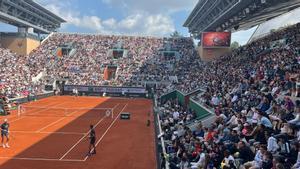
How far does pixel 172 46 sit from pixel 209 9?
21.8 meters

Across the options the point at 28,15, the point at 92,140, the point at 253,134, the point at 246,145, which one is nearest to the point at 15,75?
the point at 28,15

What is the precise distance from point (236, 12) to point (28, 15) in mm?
49805

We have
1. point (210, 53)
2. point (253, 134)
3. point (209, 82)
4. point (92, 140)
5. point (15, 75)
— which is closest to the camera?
point (253, 134)

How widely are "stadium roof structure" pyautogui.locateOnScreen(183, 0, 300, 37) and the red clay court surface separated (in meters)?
16.7

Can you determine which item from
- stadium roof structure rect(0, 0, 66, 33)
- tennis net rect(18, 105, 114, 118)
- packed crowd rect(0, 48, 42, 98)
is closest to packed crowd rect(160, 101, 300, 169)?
tennis net rect(18, 105, 114, 118)

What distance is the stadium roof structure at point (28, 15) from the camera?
6444 cm

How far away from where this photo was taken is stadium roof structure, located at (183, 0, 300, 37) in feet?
120

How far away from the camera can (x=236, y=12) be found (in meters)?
42.8

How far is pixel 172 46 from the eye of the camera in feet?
257

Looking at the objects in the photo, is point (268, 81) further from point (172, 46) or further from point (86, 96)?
point (172, 46)

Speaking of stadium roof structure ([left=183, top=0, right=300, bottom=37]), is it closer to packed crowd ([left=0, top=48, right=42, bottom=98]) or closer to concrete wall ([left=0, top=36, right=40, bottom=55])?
packed crowd ([left=0, top=48, right=42, bottom=98])

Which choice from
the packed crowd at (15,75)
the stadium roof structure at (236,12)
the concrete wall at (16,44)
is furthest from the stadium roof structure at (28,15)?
the stadium roof structure at (236,12)

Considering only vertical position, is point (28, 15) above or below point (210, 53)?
above

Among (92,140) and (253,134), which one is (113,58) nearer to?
(92,140)
